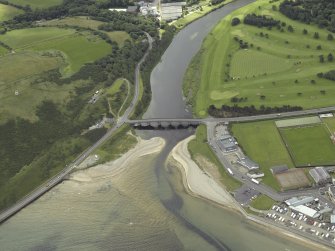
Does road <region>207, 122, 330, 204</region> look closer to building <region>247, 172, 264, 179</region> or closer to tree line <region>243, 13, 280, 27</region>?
building <region>247, 172, 264, 179</region>

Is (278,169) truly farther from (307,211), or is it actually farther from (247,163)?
(307,211)

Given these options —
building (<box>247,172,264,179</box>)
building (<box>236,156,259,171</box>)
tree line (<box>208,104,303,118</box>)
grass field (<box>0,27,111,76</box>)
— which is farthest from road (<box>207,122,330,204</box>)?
grass field (<box>0,27,111,76</box>)

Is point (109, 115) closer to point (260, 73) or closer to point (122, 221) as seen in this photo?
point (122, 221)

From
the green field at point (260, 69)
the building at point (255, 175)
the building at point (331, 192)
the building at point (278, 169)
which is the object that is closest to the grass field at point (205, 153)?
the building at point (255, 175)

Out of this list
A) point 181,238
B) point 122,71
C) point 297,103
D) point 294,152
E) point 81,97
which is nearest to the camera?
point 181,238

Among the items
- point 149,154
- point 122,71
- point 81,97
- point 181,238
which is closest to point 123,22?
point 122,71

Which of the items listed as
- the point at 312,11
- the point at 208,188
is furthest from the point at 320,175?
the point at 312,11
